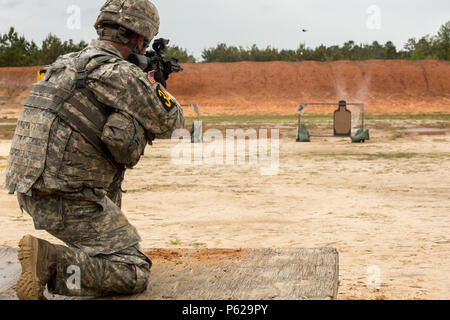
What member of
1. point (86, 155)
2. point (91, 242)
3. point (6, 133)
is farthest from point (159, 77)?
point (6, 133)

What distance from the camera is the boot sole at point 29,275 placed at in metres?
3.21

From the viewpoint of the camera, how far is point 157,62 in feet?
12.9

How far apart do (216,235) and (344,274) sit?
1.90 metres

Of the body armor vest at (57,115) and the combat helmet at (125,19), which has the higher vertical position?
the combat helmet at (125,19)

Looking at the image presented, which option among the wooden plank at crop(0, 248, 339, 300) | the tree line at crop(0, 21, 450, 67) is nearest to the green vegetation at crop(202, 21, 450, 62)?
the tree line at crop(0, 21, 450, 67)

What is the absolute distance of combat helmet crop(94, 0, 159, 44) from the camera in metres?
3.69

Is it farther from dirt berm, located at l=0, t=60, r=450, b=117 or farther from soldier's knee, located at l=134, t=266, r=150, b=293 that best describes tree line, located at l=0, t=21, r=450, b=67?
soldier's knee, located at l=134, t=266, r=150, b=293

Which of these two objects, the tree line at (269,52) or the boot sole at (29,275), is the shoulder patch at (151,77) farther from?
the tree line at (269,52)

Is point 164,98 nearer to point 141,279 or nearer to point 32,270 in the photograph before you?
point 141,279

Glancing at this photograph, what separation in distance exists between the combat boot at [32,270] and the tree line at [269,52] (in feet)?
146

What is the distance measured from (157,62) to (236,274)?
1.40 meters

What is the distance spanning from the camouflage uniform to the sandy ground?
5.44ft

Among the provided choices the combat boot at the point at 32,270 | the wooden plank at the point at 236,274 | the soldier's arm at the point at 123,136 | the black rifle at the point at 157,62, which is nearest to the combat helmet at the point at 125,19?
the black rifle at the point at 157,62

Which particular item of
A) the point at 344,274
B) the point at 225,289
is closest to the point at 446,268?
the point at 344,274
